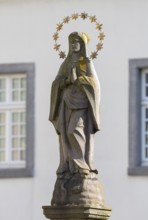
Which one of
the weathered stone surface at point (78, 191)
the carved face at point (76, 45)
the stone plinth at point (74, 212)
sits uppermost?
the carved face at point (76, 45)

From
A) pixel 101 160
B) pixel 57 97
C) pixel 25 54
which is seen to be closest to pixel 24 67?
pixel 25 54

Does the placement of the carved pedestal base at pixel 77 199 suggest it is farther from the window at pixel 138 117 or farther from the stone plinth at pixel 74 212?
the window at pixel 138 117

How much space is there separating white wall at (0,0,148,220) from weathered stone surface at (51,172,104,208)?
9.13 meters

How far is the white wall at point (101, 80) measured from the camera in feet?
118

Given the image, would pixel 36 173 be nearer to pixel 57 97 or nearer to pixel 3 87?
pixel 3 87

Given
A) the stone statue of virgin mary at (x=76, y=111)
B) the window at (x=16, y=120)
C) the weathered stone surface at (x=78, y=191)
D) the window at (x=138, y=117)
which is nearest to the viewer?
the weathered stone surface at (x=78, y=191)

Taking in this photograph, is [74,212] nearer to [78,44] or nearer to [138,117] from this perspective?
[78,44]

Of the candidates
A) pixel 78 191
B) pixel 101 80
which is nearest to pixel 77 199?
pixel 78 191

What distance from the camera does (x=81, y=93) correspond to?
26.8 metres

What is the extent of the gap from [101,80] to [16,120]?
216 centimetres

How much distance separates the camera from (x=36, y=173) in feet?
121

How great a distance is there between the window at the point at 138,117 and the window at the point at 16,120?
2024 mm

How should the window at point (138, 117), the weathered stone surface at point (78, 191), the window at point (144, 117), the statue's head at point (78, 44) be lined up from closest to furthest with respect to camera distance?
1. the weathered stone surface at point (78, 191)
2. the statue's head at point (78, 44)
3. the window at point (138, 117)
4. the window at point (144, 117)

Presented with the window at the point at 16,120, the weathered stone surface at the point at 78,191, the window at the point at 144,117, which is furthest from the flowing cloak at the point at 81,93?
the window at the point at 16,120
